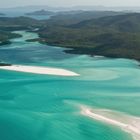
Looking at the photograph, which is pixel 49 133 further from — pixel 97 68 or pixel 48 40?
pixel 48 40

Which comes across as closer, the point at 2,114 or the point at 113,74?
the point at 2,114

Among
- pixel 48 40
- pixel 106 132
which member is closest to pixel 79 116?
pixel 106 132

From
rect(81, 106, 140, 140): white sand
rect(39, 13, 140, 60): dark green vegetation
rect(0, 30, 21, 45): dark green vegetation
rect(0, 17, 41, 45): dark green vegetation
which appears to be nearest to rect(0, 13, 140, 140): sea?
rect(81, 106, 140, 140): white sand

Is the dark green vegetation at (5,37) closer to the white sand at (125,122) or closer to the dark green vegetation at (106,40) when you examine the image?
the dark green vegetation at (106,40)

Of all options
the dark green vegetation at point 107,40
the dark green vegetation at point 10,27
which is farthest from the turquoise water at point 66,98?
the dark green vegetation at point 10,27

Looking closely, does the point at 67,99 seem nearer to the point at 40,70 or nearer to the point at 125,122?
the point at 125,122

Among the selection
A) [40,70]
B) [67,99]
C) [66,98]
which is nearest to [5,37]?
[40,70]
